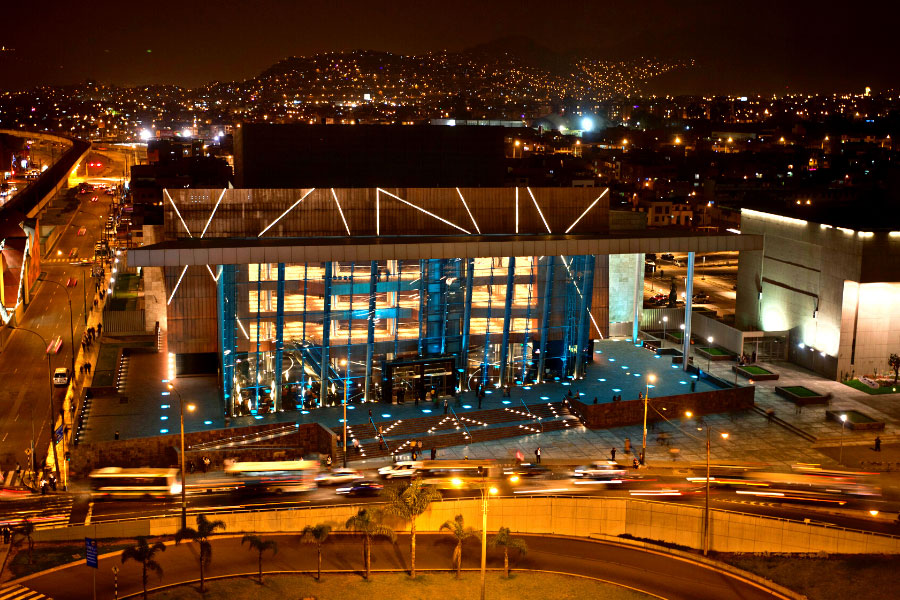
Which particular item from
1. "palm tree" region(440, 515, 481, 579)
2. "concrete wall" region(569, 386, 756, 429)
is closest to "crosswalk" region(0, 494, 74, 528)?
"palm tree" region(440, 515, 481, 579)

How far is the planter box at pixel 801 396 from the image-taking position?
Answer: 56325 mm

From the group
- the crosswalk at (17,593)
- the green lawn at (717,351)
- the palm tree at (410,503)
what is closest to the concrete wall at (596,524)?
the palm tree at (410,503)

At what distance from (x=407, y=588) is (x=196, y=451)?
1708 centimetres

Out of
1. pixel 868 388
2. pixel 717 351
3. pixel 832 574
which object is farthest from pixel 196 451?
pixel 868 388

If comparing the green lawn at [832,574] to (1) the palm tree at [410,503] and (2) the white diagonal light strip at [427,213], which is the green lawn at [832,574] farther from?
(2) the white diagonal light strip at [427,213]

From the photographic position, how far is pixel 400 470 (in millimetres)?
44188

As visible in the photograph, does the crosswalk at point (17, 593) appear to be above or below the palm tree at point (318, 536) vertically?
below

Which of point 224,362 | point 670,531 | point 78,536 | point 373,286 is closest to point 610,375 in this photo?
point 373,286

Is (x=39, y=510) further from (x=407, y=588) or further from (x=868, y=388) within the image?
(x=868, y=388)

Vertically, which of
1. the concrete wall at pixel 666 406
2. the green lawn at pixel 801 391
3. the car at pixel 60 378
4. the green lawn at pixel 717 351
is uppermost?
the green lawn at pixel 717 351

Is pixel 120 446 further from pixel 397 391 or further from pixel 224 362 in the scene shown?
pixel 397 391

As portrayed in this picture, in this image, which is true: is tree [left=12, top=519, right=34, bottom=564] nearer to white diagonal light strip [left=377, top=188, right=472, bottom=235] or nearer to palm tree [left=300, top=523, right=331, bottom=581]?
palm tree [left=300, top=523, right=331, bottom=581]

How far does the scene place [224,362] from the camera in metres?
51.5

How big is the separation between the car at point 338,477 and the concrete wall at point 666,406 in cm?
1497
